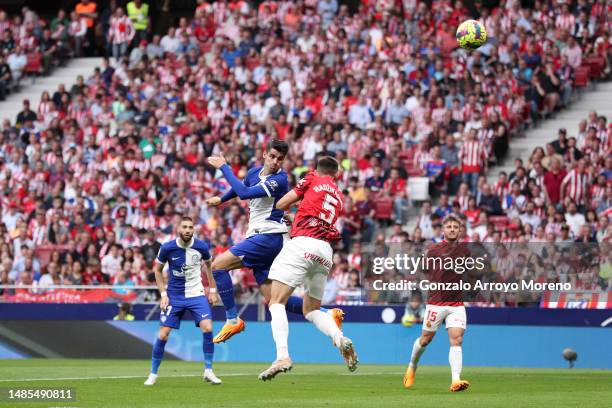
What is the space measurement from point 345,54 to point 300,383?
1633 cm

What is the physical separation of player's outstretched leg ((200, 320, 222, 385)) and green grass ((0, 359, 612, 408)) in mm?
137

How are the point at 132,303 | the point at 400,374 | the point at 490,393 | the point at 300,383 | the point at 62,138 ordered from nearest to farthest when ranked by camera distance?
the point at 490,393 → the point at 300,383 → the point at 400,374 → the point at 132,303 → the point at 62,138

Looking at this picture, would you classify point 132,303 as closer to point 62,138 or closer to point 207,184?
point 207,184

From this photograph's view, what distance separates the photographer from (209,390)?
1474 cm

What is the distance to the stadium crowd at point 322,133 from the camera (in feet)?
84.0

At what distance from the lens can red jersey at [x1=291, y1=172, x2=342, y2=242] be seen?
44.2 ft

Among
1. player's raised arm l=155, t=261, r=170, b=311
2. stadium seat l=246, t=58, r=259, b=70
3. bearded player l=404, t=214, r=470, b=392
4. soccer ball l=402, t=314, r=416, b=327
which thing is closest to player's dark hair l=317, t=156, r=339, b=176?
bearded player l=404, t=214, r=470, b=392

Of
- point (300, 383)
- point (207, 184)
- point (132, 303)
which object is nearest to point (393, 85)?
point (207, 184)

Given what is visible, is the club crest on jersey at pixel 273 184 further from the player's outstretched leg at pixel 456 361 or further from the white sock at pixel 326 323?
the player's outstretched leg at pixel 456 361

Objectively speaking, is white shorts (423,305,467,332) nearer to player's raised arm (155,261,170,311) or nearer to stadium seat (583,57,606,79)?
player's raised arm (155,261,170,311)

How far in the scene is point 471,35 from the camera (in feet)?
69.2

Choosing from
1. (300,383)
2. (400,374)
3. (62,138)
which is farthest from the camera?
(62,138)

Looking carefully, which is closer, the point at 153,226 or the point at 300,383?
the point at 300,383

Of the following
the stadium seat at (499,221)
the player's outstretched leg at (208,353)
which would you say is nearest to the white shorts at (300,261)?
the player's outstretched leg at (208,353)
